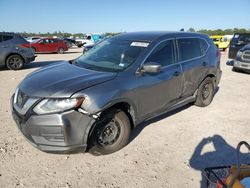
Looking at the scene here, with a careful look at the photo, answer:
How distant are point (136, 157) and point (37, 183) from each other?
1.42 meters

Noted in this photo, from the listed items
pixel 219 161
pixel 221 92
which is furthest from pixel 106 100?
pixel 221 92

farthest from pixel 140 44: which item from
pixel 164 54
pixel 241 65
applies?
pixel 241 65

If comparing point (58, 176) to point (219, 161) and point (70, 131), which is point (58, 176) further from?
point (219, 161)

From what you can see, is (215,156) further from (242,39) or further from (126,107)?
(242,39)

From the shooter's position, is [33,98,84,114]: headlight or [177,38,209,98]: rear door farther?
[177,38,209,98]: rear door

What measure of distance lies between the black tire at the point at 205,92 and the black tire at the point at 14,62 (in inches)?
348

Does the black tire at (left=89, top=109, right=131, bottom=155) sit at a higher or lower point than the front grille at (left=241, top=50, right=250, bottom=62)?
lower

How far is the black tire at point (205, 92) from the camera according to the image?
5.72m

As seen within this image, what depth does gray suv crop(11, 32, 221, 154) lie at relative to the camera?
3.19 metres

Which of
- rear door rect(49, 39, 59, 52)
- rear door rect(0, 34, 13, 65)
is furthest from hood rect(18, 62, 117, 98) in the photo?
rear door rect(49, 39, 59, 52)

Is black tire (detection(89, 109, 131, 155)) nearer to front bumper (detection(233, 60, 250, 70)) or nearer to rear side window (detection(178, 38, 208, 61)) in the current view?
rear side window (detection(178, 38, 208, 61))

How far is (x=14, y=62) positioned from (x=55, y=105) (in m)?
9.44

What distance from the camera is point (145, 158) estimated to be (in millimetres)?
3713

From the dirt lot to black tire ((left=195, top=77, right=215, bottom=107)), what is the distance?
1.68 feet
